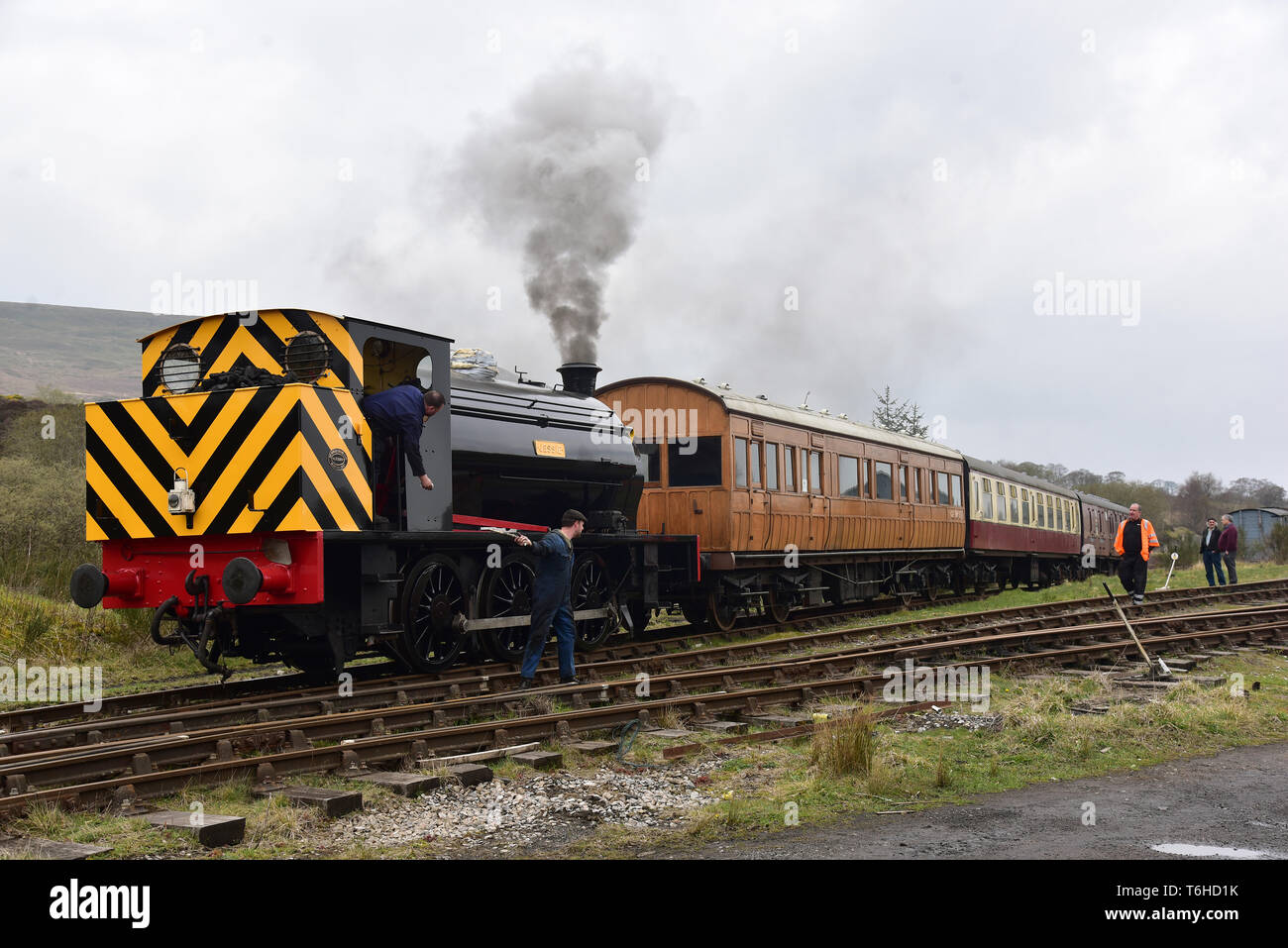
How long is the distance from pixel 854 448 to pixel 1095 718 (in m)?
11.2

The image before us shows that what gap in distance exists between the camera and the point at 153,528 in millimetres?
8672

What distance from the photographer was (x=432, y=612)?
9797mm

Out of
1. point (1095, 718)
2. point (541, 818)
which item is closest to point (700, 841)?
point (541, 818)

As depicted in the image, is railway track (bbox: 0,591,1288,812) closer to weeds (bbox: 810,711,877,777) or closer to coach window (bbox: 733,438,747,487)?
weeds (bbox: 810,711,877,777)

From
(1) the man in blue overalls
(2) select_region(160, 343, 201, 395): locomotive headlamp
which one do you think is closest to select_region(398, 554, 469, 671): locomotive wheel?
(1) the man in blue overalls

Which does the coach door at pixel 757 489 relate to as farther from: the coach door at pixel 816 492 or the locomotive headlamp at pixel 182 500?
the locomotive headlamp at pixel 182 500

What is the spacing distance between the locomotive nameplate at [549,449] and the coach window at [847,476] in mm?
7686

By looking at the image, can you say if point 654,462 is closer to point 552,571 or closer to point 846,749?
point 552,571

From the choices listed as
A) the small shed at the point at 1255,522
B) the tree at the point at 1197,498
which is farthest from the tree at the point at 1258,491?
the small shed at the point at 1255,522

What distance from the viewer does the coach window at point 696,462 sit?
1496 centimetres

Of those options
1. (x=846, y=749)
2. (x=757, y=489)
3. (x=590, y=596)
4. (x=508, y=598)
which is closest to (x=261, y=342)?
(x=508, y=598)

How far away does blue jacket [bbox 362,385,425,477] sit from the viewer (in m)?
8.90

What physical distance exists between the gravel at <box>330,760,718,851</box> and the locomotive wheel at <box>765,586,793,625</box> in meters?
10.2

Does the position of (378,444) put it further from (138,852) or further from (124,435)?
(138,852)
